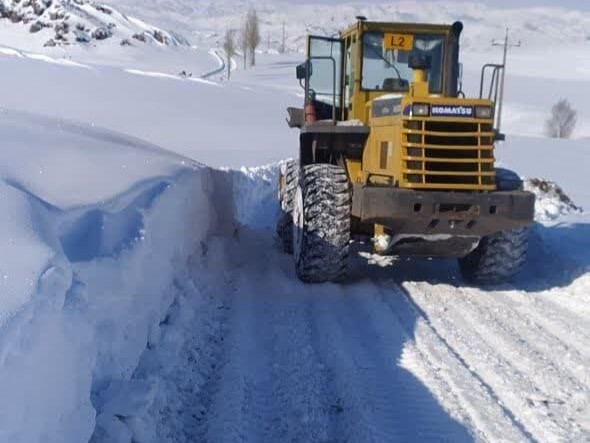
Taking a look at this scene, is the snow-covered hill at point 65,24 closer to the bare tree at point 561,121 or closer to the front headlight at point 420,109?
the bare tree at point 561,121

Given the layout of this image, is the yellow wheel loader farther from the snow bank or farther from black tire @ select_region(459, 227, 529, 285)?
the snow bank

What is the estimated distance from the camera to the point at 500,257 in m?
7.21

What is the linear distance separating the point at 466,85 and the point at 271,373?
4906cm

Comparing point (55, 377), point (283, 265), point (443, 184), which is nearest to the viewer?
point (55, 377)

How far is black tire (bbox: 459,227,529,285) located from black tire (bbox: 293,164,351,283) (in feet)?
4.40

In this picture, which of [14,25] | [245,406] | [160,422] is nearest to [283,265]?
[245,406]

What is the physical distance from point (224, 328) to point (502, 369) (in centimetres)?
209

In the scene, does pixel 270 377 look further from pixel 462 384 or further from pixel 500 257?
pixel 500 257

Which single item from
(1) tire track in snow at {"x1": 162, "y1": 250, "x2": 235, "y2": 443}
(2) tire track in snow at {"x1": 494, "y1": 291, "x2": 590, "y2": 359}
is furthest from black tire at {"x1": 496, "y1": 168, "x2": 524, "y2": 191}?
(1) tire track in snow at {"x1": 162, "y1": 250, "x2": 235, "y2": 443}

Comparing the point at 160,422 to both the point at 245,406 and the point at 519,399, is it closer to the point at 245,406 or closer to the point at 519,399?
the point at 245,406

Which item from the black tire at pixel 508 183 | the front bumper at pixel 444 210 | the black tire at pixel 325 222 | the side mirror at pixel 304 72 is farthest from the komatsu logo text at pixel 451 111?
the side mirror at pixel 304 72

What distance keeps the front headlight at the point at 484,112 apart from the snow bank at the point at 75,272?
2708 mm

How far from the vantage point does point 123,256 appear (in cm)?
412

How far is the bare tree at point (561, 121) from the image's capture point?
50.3 meters
